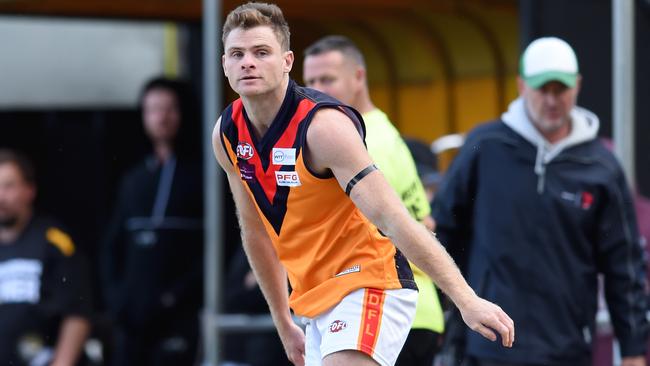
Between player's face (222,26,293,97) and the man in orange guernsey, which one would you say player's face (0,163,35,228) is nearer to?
the man in orange guernsey

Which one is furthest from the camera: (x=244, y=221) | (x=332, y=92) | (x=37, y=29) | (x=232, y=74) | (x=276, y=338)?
(x=37, y=29)

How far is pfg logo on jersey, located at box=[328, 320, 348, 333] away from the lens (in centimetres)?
462

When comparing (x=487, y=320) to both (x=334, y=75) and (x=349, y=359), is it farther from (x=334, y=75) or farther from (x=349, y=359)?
(x=334, y=75)

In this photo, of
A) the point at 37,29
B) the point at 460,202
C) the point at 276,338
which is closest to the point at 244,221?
the point at 460,202

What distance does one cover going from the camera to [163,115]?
903 cm

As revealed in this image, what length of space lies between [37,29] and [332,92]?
5.97 metres

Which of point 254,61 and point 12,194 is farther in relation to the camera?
point 12,194

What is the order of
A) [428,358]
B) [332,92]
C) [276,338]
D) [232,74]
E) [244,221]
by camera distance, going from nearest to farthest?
[232,74] → [244,221] → [428,358] → [332,92] → [276,338]

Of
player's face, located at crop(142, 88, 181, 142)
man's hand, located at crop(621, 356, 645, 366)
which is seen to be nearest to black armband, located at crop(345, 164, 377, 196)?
man's hand, located at crop(621, 356, 645, 366)

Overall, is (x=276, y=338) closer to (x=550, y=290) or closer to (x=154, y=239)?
(x=154, y=239)

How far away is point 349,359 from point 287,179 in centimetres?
61

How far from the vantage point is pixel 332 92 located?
626 cm

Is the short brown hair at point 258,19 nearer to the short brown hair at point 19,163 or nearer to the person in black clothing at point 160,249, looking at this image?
the short brown hair at point 19,163

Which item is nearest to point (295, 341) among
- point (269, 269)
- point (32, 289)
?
point (269, 269)
